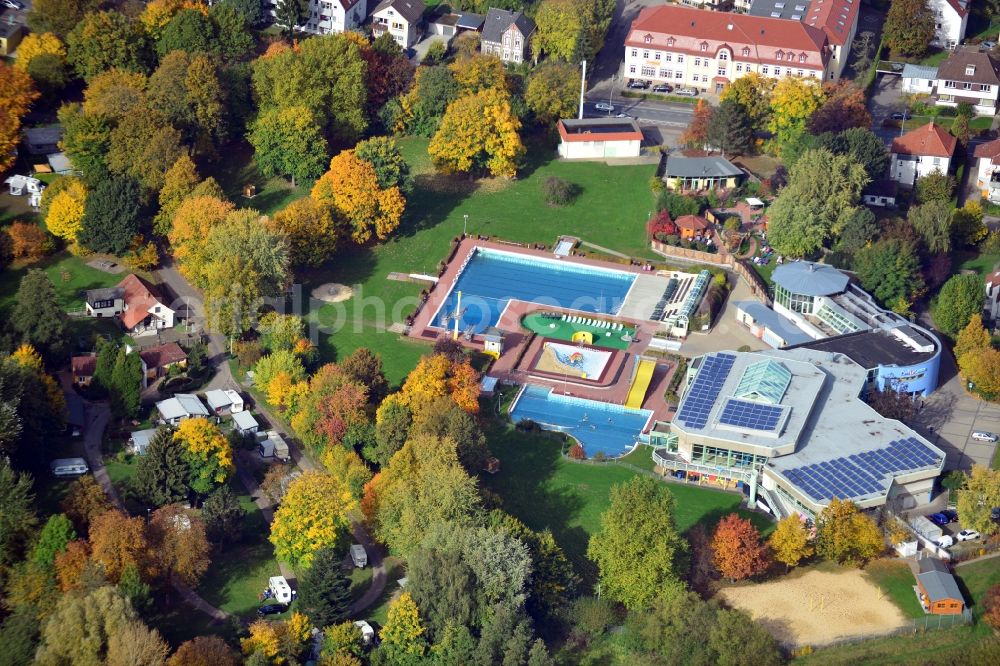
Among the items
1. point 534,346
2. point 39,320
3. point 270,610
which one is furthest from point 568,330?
point 39,320

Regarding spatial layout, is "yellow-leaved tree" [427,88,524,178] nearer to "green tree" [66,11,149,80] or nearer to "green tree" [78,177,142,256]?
"green tree" [78,177,142,256]

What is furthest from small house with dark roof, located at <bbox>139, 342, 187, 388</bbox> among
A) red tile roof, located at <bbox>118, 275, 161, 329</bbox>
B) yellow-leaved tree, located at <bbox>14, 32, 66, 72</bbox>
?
yellow-leaved tree, located at <bbox>14, 32, 66, 72</bbox>

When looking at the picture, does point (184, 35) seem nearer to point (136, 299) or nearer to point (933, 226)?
point (136, 299)

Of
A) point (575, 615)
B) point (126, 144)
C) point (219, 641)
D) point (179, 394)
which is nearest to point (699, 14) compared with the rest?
point (126, 144)

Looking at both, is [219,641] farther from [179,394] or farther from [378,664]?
[179,394]

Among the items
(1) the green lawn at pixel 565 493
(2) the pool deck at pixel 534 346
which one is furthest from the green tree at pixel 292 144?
(1) the green lawn at pixel 565 493

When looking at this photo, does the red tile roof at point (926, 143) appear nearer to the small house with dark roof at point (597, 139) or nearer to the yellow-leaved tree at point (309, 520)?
the small house with dark roof at point (597, 139)
